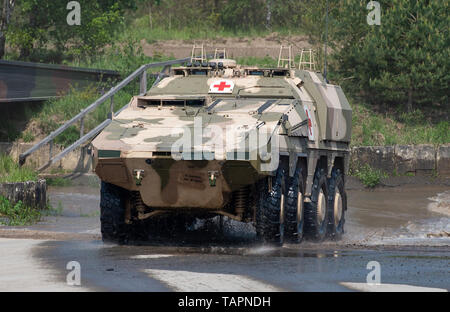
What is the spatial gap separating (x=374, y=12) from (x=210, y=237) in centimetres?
1398

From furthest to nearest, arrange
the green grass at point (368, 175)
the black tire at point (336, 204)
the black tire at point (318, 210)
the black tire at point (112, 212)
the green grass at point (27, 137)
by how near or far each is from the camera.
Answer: the green grass at point (27, 137)
the green grass at point (368, 175)
the black tire at point (336, 204)
the black tire at point (318, 210)
the black tire at point (112, 212)

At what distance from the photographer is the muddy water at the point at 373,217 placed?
14422 millimetres

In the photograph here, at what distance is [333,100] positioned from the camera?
15.0 meters

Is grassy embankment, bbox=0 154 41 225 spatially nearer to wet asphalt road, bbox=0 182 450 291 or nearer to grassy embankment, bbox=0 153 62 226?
grassy embankment, bbox=0 153 62 226

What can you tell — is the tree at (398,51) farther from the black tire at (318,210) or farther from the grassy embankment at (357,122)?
the black tire at (318,210)

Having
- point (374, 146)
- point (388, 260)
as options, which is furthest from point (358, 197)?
point (388, 260)

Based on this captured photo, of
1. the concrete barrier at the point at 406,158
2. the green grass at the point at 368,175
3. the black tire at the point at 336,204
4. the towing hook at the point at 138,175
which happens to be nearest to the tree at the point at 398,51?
the concrete barrier at the point at 406,158

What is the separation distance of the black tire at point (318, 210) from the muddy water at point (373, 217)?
31 centimetres

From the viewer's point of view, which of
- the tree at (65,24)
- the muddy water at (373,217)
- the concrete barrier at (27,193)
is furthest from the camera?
the tree at (65,24)

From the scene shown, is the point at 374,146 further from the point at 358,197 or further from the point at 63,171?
the point at 63,171

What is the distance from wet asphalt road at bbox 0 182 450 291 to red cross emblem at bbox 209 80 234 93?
6.59 ft

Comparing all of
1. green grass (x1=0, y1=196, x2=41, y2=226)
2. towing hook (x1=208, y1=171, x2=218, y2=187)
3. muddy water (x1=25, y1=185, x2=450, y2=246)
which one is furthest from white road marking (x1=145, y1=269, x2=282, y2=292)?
green grass (x1=0, y1=196, x2=41, y2=226)

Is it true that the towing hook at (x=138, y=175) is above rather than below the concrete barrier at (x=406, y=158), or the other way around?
above

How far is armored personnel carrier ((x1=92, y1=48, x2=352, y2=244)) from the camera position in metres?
11.2
